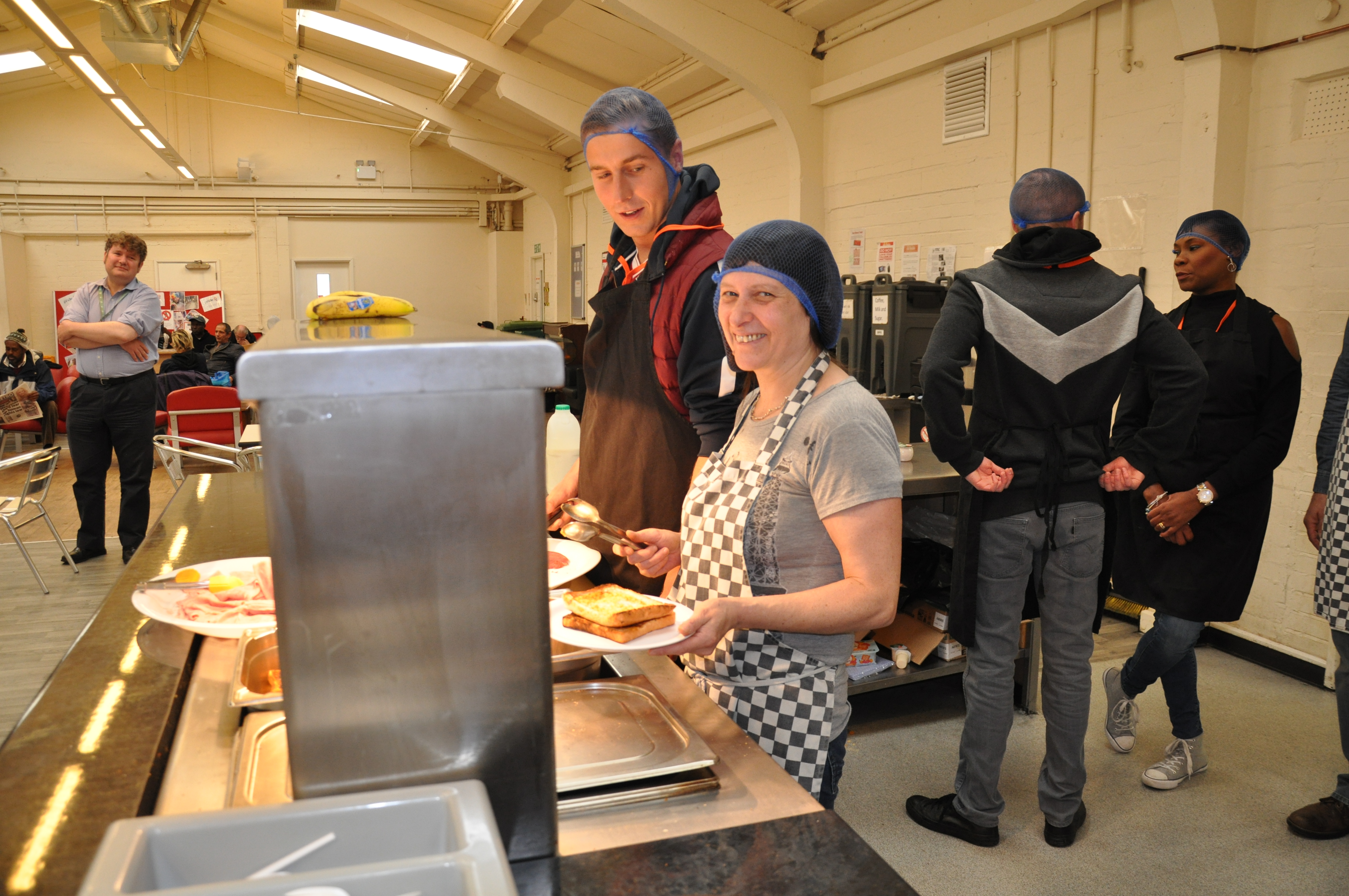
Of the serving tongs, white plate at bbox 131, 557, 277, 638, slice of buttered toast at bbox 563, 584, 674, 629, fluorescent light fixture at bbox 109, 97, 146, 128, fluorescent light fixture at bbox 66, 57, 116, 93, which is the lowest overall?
white plate at bbox 131, 557, 277, 638

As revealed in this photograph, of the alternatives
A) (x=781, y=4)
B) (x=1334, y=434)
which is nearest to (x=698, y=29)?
(x=781, y=4)

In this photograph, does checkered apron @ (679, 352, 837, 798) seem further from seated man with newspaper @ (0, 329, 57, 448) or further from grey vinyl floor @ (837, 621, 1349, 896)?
seated man with newspaper @ (0, 329, 57, 448)

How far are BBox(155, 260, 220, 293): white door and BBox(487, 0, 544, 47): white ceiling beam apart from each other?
7652mm

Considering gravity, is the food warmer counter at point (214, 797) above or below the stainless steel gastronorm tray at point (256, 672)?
below

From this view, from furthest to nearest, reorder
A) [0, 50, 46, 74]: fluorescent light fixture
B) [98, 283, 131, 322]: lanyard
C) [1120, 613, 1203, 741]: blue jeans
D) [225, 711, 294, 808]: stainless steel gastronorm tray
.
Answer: [0, 50, 46, 74]: fluorescent light fixture
[98, 283, 131, 322]: lanyard
[1120, 613, 1203, 741]: blue jeans
[225, 711, 294, 808]: stainless steel gastronorm tray

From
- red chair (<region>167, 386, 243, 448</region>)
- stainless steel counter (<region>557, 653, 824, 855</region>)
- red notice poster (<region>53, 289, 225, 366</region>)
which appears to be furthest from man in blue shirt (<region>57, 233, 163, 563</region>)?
red notice poster (<region>53, 289, 225, 366</region>)

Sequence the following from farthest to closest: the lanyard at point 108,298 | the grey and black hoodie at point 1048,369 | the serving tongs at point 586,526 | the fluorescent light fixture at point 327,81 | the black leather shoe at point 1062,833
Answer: the fluorescent light fixture at point 327,81, the lanyard at point 108,298, the black leather shoe at point 1062,833, the grey and black hoodie at point 1048,369, the serving tongs at point 586,526

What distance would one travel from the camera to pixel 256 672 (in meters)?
1.28

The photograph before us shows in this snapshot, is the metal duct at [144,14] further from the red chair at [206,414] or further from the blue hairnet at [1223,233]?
the blue hairnet at [1223,233]

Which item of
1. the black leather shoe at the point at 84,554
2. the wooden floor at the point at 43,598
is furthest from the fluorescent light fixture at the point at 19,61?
the black leather shoe at the point at 84,554

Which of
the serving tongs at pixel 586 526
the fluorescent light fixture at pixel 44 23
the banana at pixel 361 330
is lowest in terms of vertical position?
the serving tongs at pixel 586 526

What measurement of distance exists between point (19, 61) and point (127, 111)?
12.1 feet

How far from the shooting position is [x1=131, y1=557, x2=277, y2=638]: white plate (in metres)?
1.32

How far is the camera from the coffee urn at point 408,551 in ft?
2.39
